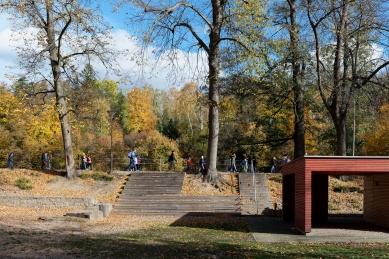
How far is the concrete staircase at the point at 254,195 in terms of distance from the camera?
865 inches

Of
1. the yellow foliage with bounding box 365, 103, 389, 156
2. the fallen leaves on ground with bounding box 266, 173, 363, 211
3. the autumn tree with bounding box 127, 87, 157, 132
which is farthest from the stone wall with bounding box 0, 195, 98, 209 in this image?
the autumn tree with bounding box 127, 87, 157, 132

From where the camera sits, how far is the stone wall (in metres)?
21.5

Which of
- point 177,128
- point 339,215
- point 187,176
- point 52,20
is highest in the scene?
point 52,20

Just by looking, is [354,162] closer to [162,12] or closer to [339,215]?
[339,215]

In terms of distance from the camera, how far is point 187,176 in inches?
1036

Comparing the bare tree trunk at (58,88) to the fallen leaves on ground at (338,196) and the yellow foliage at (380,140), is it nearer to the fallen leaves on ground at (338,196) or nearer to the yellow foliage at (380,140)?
the fallen leaves on ground at (338,196)

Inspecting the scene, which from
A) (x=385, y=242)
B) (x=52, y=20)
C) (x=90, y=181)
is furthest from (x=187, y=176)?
(x=385, y=242)

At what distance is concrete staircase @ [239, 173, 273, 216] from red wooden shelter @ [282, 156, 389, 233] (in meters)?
1.77

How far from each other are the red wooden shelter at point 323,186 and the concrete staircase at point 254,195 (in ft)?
5.79

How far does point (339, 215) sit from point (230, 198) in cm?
557

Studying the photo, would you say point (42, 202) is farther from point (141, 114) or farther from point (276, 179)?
point (141, 114)

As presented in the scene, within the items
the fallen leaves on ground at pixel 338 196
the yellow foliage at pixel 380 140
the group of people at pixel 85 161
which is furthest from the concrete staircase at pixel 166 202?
the yellow foliage at pixel 380 140

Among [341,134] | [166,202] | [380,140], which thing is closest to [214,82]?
[166,202]

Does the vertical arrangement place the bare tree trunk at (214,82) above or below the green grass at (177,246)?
above
